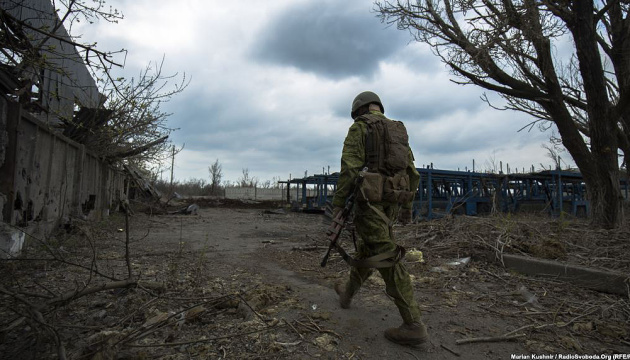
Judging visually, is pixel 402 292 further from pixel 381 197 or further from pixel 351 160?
pixel 351 160

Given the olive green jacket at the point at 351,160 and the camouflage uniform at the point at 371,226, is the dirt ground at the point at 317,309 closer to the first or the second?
the camouflage uniform at the point at 371,226

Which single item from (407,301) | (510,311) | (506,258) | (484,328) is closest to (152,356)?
(407,301)

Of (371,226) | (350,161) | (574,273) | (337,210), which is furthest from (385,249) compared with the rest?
(574,273)

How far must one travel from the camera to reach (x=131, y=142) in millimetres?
10531

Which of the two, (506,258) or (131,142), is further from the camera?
(131,142)

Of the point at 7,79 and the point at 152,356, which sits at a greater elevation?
the point at 7,79

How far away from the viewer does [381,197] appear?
8.14ft

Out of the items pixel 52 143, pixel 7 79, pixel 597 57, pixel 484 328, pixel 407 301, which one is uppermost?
pixel 597 57

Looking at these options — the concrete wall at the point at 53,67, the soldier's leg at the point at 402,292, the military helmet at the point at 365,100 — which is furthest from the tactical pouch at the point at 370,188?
the concrete wall at the point at 53,67

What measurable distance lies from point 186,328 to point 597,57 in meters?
7.50

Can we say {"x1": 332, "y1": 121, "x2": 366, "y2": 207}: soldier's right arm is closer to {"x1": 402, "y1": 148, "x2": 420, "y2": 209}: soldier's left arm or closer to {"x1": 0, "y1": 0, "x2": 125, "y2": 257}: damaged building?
{"x1": 402, "y1": 148, "x2": 420, "y2": 209}: soldier's left arm

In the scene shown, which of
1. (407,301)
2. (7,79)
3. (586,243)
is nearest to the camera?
(407,301)

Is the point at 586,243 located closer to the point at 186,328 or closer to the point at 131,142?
the point at 186,328

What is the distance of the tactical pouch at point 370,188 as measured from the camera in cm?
242
